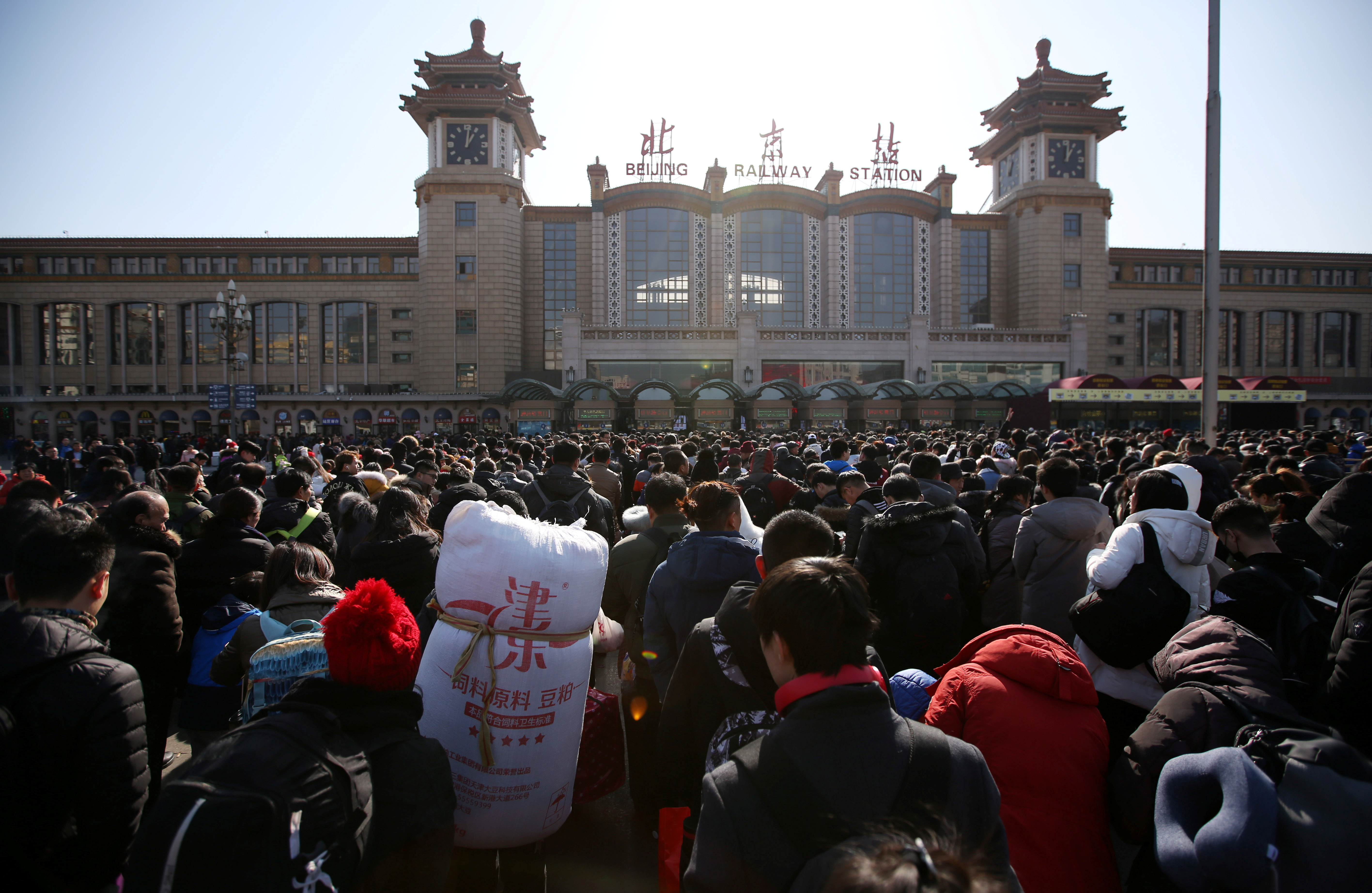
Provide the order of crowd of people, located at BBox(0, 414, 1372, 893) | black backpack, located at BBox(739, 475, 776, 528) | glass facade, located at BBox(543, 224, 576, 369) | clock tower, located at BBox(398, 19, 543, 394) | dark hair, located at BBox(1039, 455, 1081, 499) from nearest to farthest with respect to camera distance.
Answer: crowd of people, located at BBox(0, 414, 1372, 893)
dark hair, located at BBox(1039, 455, 1081, 499)
black backpack, located at BBox(739, 475, 776, 528)
clock tower, located at BBox(398, 19, 543, 394)
glass facade, located at BBox(543, 224, 576, 369)

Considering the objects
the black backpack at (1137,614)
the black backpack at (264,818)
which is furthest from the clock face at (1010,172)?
the black backpack at (264,818)

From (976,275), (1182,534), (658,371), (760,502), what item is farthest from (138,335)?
(976,275)

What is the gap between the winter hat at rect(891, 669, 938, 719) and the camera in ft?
8.04

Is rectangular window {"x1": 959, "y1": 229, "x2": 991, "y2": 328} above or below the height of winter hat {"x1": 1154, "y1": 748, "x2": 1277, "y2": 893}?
above

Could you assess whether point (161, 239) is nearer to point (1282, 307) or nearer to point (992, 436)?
point (992, 436)

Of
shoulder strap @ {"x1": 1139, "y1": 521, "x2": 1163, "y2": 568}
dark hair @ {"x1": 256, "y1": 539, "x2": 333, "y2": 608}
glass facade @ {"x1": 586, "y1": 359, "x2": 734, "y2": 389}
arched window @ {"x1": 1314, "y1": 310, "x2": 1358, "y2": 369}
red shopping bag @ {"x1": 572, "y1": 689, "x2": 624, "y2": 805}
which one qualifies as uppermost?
arched window @ {"x1": 1314, "y1": 310, "x2": 1358, "y2": 369}

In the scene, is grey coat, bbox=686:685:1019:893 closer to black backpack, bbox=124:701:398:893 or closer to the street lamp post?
black backpack, bbox=124:701:398:893

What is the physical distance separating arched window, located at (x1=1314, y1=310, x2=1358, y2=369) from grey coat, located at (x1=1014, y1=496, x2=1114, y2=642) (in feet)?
208

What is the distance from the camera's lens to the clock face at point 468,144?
4091 cm

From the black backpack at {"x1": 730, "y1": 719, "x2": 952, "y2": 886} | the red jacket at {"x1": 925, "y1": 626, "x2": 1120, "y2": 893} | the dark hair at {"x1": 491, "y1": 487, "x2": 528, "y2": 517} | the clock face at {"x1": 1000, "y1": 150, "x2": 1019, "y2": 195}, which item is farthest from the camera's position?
the clock face at {"x1": 1000, "y1": 150, "x2": 1019, "y2": 195}

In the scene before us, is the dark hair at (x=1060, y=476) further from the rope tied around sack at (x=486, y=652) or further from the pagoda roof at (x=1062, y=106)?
the pagoda roof at (x=1062, y=106)

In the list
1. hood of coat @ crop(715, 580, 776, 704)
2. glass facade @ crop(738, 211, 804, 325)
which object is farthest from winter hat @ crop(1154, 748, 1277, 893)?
glass facade @ crop(738, 211, 804, 325)

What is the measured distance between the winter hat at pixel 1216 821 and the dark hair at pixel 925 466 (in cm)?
448

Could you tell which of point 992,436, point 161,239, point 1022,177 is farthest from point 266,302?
point 1022,177
